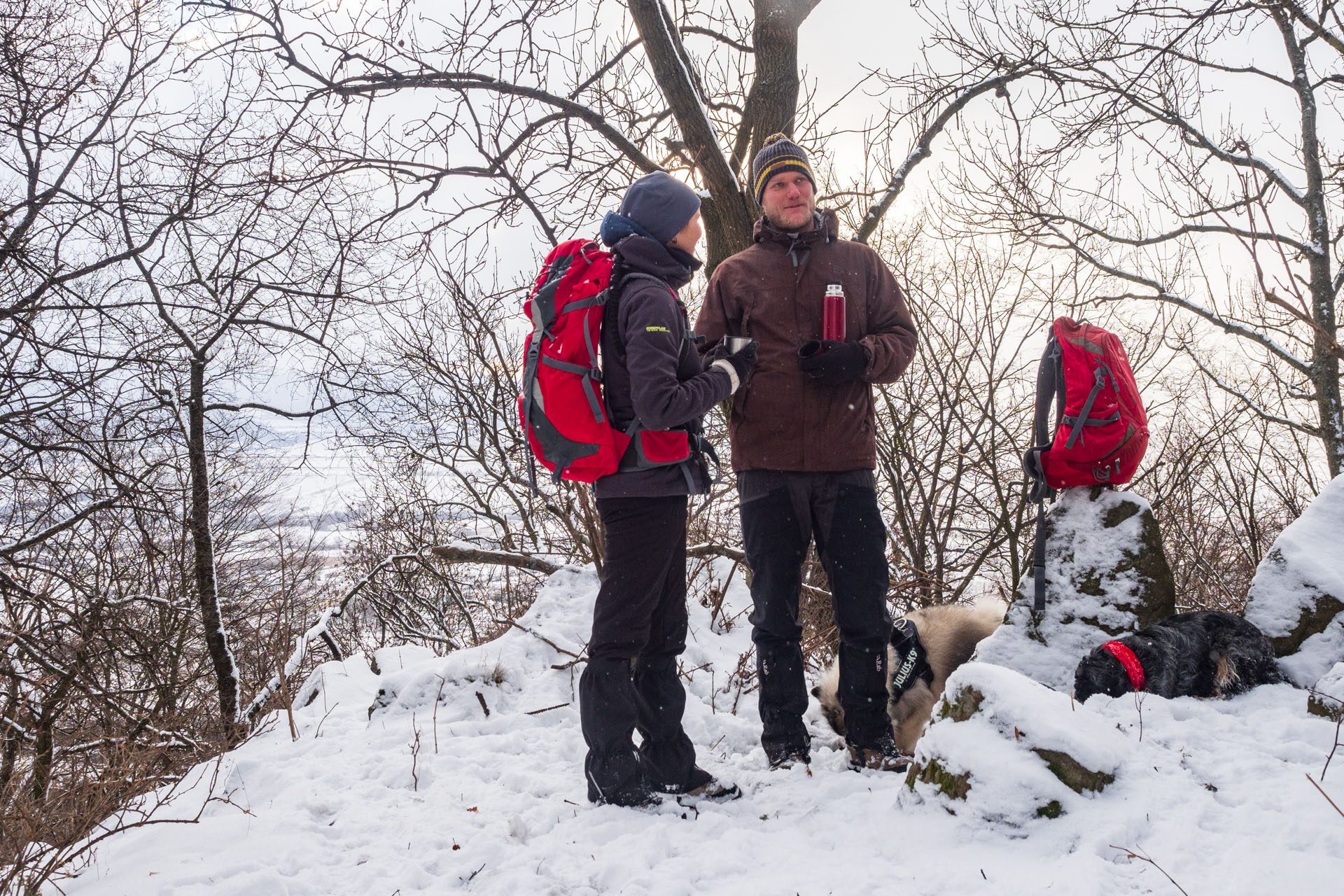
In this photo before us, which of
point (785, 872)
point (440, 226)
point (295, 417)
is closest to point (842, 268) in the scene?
point (785, 872)

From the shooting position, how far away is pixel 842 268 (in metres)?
2.84

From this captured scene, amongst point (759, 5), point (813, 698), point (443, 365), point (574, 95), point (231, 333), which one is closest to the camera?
point (813, 698)

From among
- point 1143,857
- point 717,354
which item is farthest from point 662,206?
point 1143,857

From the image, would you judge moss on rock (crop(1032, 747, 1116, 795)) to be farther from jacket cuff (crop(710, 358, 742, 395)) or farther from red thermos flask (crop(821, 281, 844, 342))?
red thermos flask (crop(821, 281, 844, 342))

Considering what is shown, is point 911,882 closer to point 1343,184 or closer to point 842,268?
point 842,268

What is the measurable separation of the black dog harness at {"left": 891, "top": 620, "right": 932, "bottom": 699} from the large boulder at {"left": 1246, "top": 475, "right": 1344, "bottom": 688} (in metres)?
1.25

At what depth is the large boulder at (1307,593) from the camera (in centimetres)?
265

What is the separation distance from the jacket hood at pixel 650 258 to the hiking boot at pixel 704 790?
1.66 metres

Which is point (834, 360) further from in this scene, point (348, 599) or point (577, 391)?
point (348, 599)

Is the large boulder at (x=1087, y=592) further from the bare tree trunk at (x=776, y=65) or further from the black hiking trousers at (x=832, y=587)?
the bare tree trunk at (x=776, y=65)

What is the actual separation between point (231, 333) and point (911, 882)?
924cm

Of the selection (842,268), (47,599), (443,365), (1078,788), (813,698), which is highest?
(443,365)

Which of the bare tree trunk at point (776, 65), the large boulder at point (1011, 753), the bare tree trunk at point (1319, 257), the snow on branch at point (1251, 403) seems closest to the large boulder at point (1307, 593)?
the large boulder at point (1011, 753)

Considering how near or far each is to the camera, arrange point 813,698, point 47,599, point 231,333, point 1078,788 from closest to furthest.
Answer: point 1078,788
point 813,698
point 47,599
point 231,333
